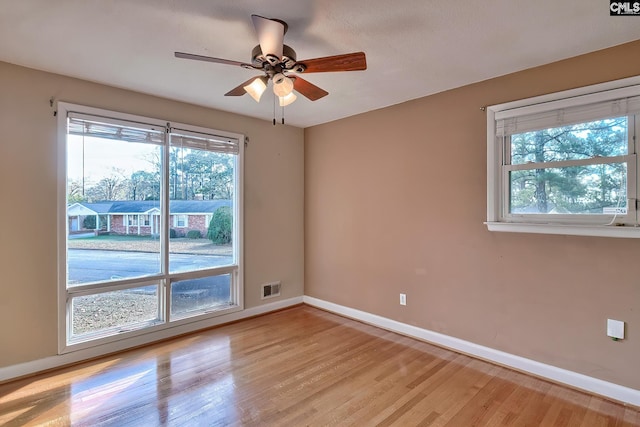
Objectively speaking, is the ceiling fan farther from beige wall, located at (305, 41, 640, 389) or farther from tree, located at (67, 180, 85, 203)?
tree, located at (67, 180, 85, 203)

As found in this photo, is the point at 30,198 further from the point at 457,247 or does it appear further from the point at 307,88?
the point at 457,247

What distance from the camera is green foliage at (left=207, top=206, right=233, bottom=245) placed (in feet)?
12.5

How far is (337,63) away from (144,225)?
2539 mm

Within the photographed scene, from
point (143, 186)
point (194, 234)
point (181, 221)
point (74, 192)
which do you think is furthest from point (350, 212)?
point (74, 192)

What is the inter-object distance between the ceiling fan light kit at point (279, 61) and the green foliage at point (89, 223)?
6.24 feet

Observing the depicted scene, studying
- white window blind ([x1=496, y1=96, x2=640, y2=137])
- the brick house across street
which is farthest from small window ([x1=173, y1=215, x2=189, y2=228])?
white window blind ([x1=496, y1=96, x2=640, y2=137])

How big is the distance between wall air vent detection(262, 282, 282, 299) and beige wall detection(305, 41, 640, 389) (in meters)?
0.50

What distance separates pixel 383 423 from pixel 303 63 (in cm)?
229

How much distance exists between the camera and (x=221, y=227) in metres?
3.89

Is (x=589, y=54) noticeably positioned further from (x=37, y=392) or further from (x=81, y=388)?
(x=37, y=392)

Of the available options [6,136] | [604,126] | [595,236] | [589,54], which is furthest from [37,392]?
[589,54]

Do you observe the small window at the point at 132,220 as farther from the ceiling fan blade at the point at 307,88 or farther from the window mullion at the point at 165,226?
the ceiling fan blade at the point at 307,88

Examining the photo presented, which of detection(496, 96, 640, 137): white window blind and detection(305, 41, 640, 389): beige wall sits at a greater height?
detection(496, 96, 640, 137): white window blind

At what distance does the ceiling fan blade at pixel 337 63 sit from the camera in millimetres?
1889
